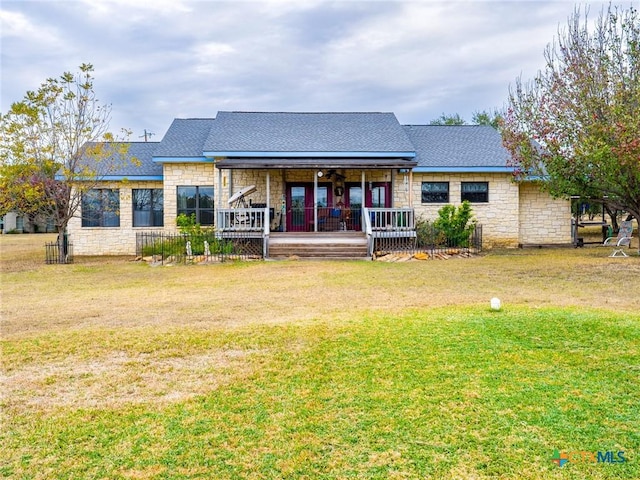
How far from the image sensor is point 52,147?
1645 centimetres

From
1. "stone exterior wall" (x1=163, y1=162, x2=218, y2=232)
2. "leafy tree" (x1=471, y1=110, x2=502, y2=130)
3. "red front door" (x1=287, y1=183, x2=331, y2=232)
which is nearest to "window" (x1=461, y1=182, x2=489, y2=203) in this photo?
"red front door" (x1=287, y1=183, x2=331, y2=232)

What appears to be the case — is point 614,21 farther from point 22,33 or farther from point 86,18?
point 22,33

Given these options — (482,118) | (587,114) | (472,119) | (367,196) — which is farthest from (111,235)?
(482,118)

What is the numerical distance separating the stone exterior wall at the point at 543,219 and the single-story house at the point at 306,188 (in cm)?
4

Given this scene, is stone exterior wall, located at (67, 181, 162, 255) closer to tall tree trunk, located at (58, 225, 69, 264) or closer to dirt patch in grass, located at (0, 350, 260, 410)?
tall tree trunk, located at (58, 225, 69, 264)

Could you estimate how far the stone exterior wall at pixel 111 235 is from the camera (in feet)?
64.8

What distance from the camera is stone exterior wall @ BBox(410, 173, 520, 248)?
20141 mm

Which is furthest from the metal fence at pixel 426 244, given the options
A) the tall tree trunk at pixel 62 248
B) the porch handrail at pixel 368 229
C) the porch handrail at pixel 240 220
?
the tall tree trunk at pixel 62 248

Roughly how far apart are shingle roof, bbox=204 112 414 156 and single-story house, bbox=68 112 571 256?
0.08 meters

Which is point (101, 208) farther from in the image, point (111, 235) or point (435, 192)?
point (435, 192)

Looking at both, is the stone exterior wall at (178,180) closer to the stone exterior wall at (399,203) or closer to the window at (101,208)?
the stone exterior wall at (399,203)

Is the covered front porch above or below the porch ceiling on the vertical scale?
below

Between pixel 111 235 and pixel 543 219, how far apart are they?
58.6 feet

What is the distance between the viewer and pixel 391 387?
424 centimetres
